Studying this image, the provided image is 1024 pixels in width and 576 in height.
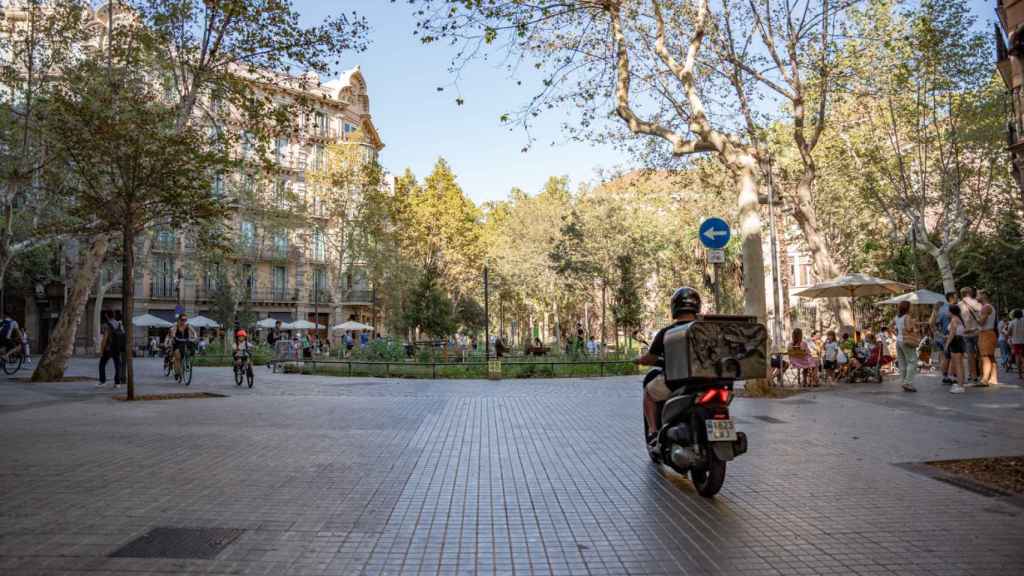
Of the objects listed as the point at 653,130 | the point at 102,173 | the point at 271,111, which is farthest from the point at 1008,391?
the point at 102,173

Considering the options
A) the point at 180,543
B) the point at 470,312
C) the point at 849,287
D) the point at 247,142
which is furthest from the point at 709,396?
the point at 470,312

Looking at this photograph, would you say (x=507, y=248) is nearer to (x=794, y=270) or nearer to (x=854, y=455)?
(x=794, y=270)

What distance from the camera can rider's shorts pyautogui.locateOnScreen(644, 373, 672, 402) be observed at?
6.05 metres

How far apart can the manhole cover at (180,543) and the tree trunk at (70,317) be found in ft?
49.2

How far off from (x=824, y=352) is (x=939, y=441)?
10.0m

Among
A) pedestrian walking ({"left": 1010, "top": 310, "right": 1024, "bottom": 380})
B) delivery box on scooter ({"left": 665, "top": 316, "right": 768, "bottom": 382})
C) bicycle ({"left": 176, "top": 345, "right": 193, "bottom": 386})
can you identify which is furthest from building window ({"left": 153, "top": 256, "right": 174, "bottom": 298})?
delivery box on scooter ({"left": 665, "top": 316, "right": 768, "bottom": 382})

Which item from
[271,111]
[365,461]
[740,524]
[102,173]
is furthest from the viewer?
[271,111]

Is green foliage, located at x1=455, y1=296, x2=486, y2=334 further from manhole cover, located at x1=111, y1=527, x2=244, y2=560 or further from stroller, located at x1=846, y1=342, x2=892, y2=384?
manhole cover, located at x1=111, y1=527, x2=244, y2=560

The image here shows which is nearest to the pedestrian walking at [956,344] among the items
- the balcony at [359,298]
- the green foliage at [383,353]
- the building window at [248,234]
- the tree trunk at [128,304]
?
the tree trunk at [128,304]

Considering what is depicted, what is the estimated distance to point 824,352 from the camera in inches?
687

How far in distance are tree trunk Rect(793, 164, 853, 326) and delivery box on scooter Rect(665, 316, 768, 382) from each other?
12390 millimetres

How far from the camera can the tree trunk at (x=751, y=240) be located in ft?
43.7

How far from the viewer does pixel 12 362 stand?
73.3 feet

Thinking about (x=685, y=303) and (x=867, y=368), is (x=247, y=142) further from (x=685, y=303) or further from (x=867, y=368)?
(x=867, y=368)
